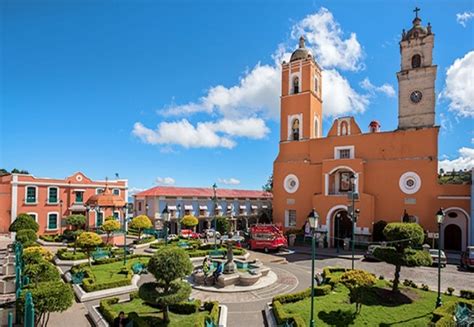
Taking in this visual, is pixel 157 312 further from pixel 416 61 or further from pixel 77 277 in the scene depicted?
pixel 416 61

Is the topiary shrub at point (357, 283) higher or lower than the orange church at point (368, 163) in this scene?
lower

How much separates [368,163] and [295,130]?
8.81 m

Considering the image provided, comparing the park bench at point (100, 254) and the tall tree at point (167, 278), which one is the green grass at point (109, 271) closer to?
the park bench at point (100, 254)

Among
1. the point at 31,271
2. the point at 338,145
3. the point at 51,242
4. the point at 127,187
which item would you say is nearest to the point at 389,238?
the point at 31,271

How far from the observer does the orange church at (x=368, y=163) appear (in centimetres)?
2703

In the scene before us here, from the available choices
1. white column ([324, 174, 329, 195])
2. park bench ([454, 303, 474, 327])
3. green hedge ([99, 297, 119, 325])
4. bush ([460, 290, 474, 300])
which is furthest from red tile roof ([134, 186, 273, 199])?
park bench ([454, 303, 474, 327])

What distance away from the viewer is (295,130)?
3516cm

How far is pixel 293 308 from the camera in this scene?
12.1 meters

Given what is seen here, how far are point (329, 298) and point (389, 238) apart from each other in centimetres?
375

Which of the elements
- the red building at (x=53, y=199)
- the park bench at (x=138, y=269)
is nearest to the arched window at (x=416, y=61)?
the park bench at (x=138, y=269)

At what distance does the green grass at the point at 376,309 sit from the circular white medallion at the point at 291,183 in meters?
19.5

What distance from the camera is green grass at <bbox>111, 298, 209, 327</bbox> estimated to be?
10461mm

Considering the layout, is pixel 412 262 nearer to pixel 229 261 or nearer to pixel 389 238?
pixel 389 238

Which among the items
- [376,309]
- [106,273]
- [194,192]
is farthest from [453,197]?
[194,192]
